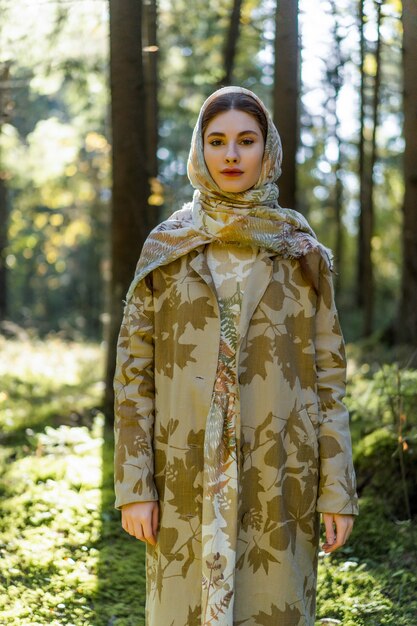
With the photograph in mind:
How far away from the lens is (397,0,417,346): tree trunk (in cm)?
436

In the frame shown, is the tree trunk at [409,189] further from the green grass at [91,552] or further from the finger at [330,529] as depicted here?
the finger at [330,529]

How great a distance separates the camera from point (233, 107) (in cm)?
270

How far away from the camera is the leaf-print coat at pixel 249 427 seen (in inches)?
104

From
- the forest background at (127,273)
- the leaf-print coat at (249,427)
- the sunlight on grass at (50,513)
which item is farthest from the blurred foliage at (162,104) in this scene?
the leaf-print coat at (249,427)

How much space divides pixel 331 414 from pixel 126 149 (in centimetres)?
464

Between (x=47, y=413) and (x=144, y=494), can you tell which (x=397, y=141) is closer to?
(x=47, y=413)

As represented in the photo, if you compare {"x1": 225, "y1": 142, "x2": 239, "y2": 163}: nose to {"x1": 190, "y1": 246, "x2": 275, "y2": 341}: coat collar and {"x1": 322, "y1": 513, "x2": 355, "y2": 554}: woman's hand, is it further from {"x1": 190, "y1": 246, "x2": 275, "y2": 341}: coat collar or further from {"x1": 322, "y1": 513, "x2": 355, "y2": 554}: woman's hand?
{"x1": 322, "y1": 513, "x2": 355, "y2": 554}: woman's hand

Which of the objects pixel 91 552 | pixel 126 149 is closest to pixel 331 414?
pixel 91 552

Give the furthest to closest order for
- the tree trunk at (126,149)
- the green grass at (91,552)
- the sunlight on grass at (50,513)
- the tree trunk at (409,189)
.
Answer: the tree trunk at (126,149) → the tree trunk at (409,189) → the sunlight on grass at (50,513) → the green grass at (91,552)

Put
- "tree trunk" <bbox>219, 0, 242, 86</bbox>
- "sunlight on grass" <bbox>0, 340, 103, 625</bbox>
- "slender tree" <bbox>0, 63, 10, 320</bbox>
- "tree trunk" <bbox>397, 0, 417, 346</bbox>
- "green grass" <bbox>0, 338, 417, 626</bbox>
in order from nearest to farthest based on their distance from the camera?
"green grass" <bbox>0, 338, 417, 626</bbox> < "sunlight on grass" <bbox>0, 340, 103, 625</bbox> < "tree trunk" <bbox>397, 0, 417, 346</bbox> < "slender tree" <bbox>0, 63, 10, 320</bbox> < "tree trunk" <bbox>219, 0, 242, 86</bbox>

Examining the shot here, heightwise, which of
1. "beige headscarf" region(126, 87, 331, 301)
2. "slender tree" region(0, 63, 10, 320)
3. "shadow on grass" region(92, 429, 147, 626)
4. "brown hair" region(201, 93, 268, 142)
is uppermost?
"slender tree" region(0, 63, 10, 320)

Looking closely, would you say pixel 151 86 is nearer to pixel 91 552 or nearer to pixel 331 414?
pixel 91 552

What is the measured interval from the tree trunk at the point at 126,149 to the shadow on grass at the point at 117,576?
227cm

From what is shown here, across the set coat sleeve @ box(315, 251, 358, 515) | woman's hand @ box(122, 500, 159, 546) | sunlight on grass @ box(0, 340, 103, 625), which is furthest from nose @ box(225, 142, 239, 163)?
sunlight on grass @ box(0, 340, 103, 625)
